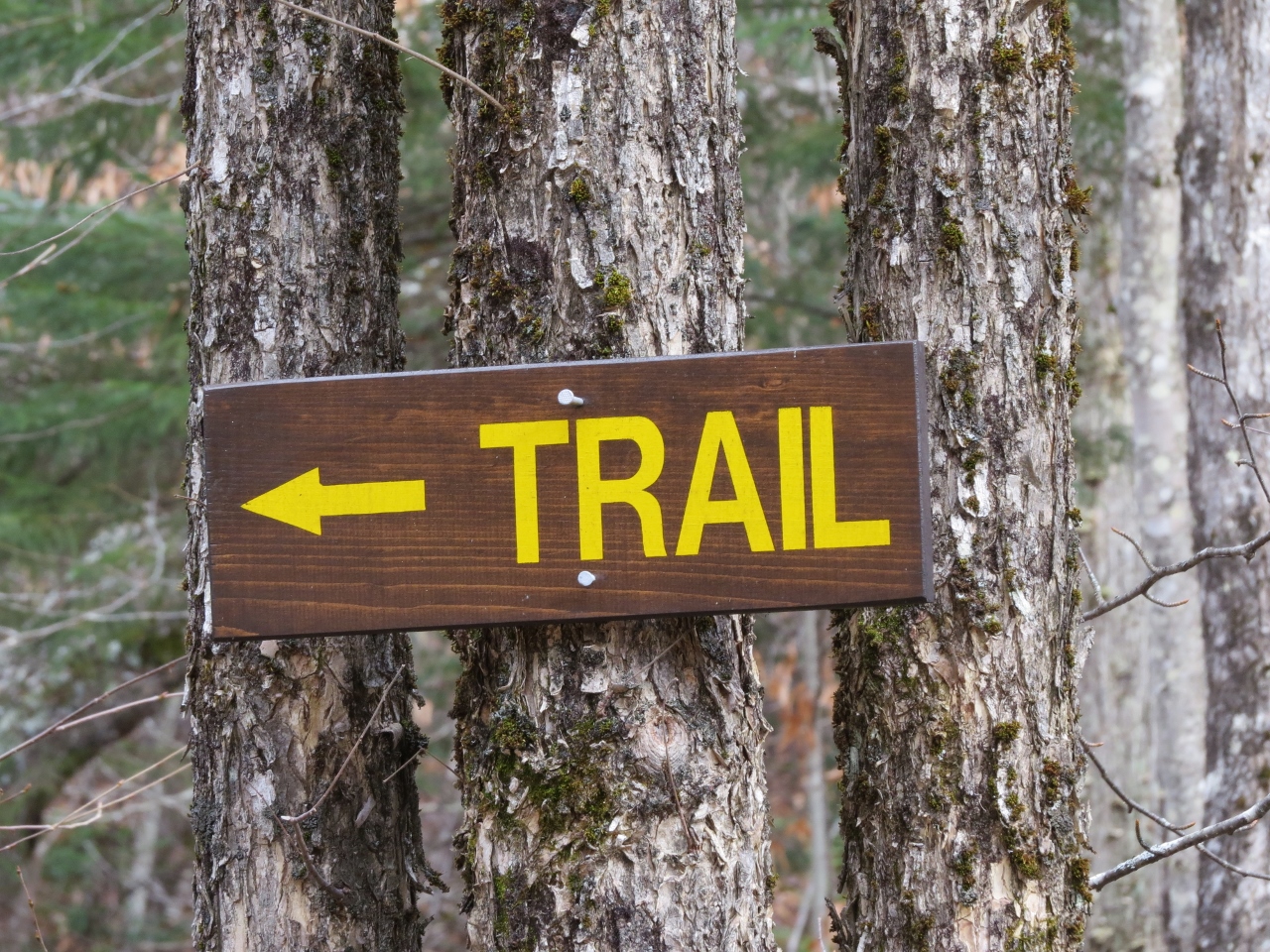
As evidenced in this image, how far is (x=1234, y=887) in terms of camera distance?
14.1 ft

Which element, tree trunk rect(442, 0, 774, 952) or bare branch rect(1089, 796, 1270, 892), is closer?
tree trunk rect(442, 0, 774, 952)

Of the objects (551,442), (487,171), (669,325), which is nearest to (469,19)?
(487,171)

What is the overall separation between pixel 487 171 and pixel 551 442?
437 millimetres

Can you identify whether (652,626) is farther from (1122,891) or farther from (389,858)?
(1122,891)

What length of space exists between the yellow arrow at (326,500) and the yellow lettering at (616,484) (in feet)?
0.78

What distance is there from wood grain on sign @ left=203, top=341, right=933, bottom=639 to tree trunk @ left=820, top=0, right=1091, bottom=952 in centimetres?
41

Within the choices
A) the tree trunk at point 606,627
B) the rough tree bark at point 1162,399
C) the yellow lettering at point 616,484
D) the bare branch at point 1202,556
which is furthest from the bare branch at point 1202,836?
the rough tree bark at point 1162,399

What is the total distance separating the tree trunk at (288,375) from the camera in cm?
193

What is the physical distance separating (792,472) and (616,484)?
0.24 m

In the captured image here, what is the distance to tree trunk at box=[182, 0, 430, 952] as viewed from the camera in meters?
1.93

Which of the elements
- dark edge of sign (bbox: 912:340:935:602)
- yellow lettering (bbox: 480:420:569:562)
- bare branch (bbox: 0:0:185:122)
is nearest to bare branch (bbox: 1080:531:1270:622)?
dark edge of sign (bbox: 912:340:935:602)

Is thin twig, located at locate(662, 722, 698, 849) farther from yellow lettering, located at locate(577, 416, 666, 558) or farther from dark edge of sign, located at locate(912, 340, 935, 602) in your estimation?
dark edge of sign, located at locate(912, 340, 935, 602)

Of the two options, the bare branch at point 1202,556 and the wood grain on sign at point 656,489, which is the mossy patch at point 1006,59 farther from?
the bare branch at point 1202,556

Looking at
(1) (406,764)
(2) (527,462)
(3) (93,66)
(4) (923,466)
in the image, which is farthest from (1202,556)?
(3) (93,66)
